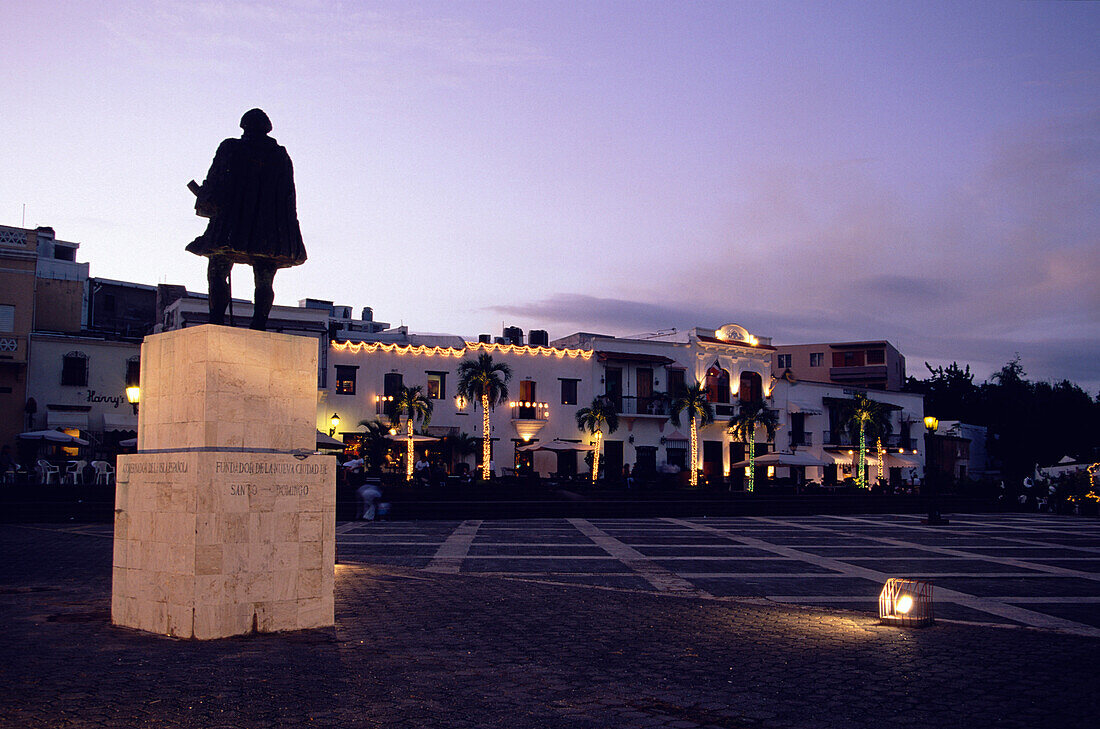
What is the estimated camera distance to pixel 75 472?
28.6 m

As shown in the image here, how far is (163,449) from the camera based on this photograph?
8516 millimetres

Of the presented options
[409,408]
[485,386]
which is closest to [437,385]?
[485,386]

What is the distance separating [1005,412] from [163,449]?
7164cm

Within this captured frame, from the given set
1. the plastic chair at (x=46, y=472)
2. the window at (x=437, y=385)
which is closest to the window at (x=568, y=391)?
the window at (x=437, y=385)

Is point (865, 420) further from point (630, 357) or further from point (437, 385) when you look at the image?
point (437, 385)

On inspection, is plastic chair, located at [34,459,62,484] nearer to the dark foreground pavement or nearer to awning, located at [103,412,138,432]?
awning, located at [103,412,138,432]

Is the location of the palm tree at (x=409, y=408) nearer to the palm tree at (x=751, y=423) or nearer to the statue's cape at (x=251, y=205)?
the palm tree at (x=751, y=423)

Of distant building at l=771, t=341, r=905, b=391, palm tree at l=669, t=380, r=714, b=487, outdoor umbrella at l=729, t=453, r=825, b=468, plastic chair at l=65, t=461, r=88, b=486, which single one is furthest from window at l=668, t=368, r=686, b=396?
plastic chair at l=65, t=461, r=88, b=486

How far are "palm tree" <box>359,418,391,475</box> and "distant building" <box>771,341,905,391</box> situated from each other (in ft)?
136

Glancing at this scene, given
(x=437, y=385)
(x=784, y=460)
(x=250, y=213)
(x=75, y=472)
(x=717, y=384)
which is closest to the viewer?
(x=250, y=213)

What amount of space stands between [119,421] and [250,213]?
29009 mm

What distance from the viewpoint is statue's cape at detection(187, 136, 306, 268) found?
8.84 m

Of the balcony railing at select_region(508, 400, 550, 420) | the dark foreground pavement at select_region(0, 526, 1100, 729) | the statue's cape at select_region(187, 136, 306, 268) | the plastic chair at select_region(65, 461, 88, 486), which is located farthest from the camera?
the balcony railing at select_region(508, 400, 550, 420)

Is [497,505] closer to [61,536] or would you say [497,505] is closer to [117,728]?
[61,536]
